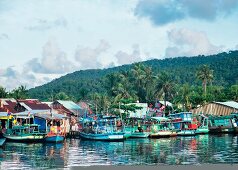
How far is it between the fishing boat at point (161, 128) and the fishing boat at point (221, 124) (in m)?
7.78

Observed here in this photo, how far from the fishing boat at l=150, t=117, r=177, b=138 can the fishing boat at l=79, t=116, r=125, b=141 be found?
5.66m

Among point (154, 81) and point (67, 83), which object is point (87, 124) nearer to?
point (154, 81)

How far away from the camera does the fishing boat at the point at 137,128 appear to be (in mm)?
52094

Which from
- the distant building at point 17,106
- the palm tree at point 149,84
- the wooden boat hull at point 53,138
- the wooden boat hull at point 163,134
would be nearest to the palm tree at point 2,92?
the distant building at point 17,106

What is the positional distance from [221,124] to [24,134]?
33896 millimetres

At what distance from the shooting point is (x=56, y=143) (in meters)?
42.8

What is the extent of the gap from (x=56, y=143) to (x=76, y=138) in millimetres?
9933

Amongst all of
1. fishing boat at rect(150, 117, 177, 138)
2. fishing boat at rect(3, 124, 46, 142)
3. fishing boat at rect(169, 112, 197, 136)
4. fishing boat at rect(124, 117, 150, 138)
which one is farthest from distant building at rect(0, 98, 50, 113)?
fishing boat at rect(169, 112, 197, 136)

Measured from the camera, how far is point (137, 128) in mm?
56156

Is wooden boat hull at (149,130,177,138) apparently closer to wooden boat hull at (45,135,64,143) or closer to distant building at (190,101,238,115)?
wooden boat hull at (45,135,64,143)

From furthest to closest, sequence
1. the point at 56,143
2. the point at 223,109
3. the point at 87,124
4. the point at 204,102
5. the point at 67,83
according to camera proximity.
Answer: the point at 67,83 → the point at 204,102 → the point at 223,109 → the point at 87,124 → the point at 56,143

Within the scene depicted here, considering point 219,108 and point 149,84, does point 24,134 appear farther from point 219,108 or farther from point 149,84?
point 149,84

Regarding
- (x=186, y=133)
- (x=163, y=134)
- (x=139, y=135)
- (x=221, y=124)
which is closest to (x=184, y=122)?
(x=186, y=133)

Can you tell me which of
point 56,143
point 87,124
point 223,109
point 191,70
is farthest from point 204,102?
point 191,70
